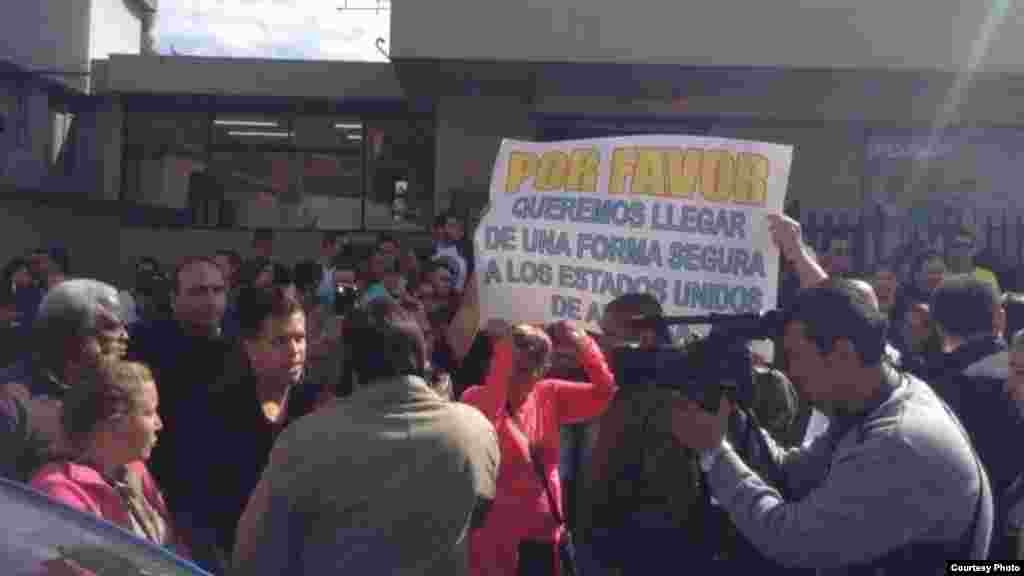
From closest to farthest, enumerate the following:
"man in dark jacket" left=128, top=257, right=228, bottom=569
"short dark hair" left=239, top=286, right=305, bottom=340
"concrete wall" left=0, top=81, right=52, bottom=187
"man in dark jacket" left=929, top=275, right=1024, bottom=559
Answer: "man in dark jacket" left=128, top=257, right=228, bottom=569 < "short dark hair" left=239, top=286, right=305, bottom=340 < "man in dark jacket" left=929, top=275, right=1024, bottom=559 < "concrete wall" left=0, top=81, right=52, bottom=187

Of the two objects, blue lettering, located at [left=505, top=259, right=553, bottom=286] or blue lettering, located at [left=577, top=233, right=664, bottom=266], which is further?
blue lettering, located at [left=505, top=259, right=553, bottom=286]

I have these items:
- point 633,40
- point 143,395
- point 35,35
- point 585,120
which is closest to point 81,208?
point 35,35

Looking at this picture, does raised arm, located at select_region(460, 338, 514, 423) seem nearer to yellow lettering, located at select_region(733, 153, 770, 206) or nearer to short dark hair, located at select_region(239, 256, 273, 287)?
yellow lettering, located at select_region(733, 153, 770, 206)

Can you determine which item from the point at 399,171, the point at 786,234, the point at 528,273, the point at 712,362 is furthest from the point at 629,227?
the point at 399,171

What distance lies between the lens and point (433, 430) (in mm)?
3570

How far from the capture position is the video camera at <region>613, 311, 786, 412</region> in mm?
3424

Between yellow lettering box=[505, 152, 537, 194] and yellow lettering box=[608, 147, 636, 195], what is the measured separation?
0.36m

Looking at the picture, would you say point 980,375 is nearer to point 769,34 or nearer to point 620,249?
point 620,249

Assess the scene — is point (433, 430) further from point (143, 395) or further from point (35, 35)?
point (35, 35)

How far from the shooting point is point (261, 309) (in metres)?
4.73

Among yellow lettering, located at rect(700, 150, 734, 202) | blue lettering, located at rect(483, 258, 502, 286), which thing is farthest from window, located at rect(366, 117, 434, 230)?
yellow lettering, located at rect(700, 150, 734, 202)

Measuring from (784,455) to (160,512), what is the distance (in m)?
1.69

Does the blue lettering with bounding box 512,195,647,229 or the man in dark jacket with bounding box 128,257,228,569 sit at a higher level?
the blue lettering with bounding box 512,195,647,229

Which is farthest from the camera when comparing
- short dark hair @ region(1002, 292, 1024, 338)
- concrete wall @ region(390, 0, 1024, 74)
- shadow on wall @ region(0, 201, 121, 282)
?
shadow on wall @ region(0, 201, 121, 282)
